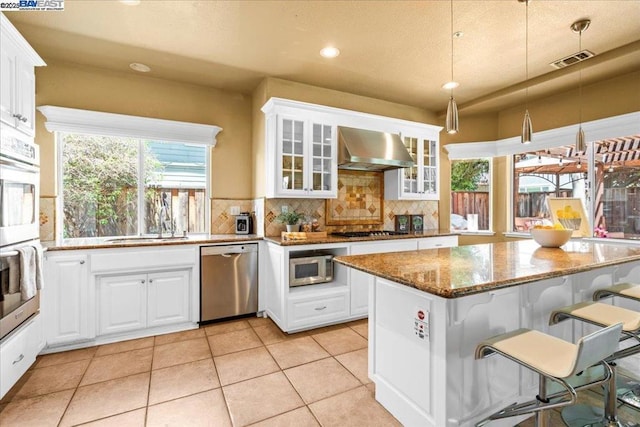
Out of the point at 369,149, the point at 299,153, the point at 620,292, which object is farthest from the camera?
the point at 369,149

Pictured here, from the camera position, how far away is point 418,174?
14.3ft

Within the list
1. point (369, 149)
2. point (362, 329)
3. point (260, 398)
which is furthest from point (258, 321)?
point (369, 149)

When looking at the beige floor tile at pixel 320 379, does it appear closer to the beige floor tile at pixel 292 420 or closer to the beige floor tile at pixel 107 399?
→ the beige floor tile at pixel 292 420

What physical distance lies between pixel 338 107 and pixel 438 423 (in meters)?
3.51

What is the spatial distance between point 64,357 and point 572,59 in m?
5.59

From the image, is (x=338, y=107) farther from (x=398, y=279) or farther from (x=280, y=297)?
(x=398, y=279)

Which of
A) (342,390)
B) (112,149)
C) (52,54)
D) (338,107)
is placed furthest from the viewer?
(338,107)

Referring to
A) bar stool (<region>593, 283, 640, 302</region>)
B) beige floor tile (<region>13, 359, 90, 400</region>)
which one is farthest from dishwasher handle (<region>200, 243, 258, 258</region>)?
bar stool (<region>593, 283, 640, 302</region>)

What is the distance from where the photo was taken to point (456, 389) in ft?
5.06

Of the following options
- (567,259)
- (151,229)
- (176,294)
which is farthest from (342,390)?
(151,229)

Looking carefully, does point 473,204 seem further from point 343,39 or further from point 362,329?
point 343,39

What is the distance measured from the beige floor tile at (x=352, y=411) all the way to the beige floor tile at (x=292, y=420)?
0.05 meters

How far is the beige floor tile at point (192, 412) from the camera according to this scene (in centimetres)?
182

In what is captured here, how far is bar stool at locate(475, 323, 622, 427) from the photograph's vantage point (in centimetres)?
Result: 118
